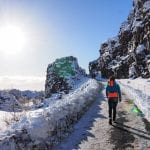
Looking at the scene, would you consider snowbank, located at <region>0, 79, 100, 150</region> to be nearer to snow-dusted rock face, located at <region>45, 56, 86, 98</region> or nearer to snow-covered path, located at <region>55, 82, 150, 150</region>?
snow-covered path, located at <region>55, 82, 150, 150</region>

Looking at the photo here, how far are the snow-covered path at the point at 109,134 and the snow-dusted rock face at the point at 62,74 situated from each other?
8787cm

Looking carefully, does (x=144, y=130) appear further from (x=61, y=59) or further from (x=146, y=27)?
(x=61, y=59)

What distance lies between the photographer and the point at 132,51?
98812mm

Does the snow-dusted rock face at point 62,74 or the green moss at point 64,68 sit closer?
the snow-dusted rock face at point 62,74

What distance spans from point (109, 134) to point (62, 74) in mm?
112107

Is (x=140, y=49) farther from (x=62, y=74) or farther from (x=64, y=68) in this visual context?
(x=62, y=74)

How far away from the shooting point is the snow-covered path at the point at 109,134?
1291 cm

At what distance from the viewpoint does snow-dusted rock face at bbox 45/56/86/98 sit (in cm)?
11456

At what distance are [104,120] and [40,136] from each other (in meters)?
7.22

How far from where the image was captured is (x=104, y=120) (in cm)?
1858

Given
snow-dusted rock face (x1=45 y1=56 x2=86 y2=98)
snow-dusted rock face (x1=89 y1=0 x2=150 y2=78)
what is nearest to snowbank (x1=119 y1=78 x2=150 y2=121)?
snow-dusted rock face (x1=89 y1=0 x2=150 y2=78)

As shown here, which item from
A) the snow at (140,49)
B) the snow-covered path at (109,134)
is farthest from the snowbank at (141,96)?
the snow at (140,49)

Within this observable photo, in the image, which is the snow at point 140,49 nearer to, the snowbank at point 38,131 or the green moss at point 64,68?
the green moss at point 64,68

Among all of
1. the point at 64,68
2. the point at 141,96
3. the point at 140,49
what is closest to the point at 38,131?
the point at 141,96
